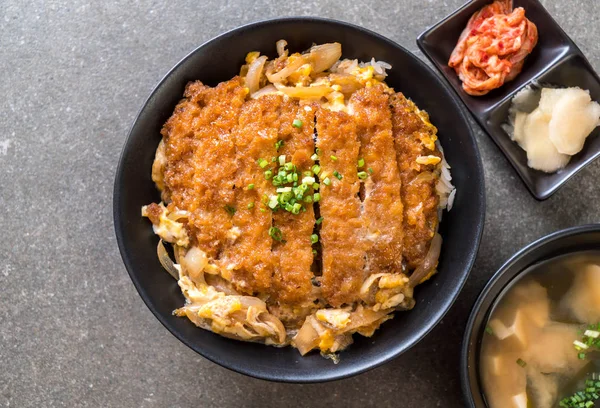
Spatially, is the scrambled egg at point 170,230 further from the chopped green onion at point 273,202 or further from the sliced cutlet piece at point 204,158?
the chopped green onion at point 273,202

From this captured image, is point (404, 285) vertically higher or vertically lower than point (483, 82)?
lower

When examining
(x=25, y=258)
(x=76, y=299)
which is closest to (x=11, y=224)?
(x=25, y=258)

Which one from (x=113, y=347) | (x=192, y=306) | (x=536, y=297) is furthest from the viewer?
(x=113, y=347)

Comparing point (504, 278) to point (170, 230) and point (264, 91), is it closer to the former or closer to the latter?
point (264, 91)

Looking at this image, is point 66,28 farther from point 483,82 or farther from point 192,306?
point 483,82

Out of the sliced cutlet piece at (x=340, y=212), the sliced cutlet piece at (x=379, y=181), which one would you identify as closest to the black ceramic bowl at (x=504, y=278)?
the sliced cutlet piece at (x=379, y=181)

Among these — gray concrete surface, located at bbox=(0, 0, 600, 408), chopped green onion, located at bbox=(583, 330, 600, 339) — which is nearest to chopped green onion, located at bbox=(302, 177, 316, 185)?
gray concrete surface, located at bbox=(0, 0, 600, 408)

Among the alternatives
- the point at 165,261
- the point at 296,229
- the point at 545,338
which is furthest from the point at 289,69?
the point at 545,338
